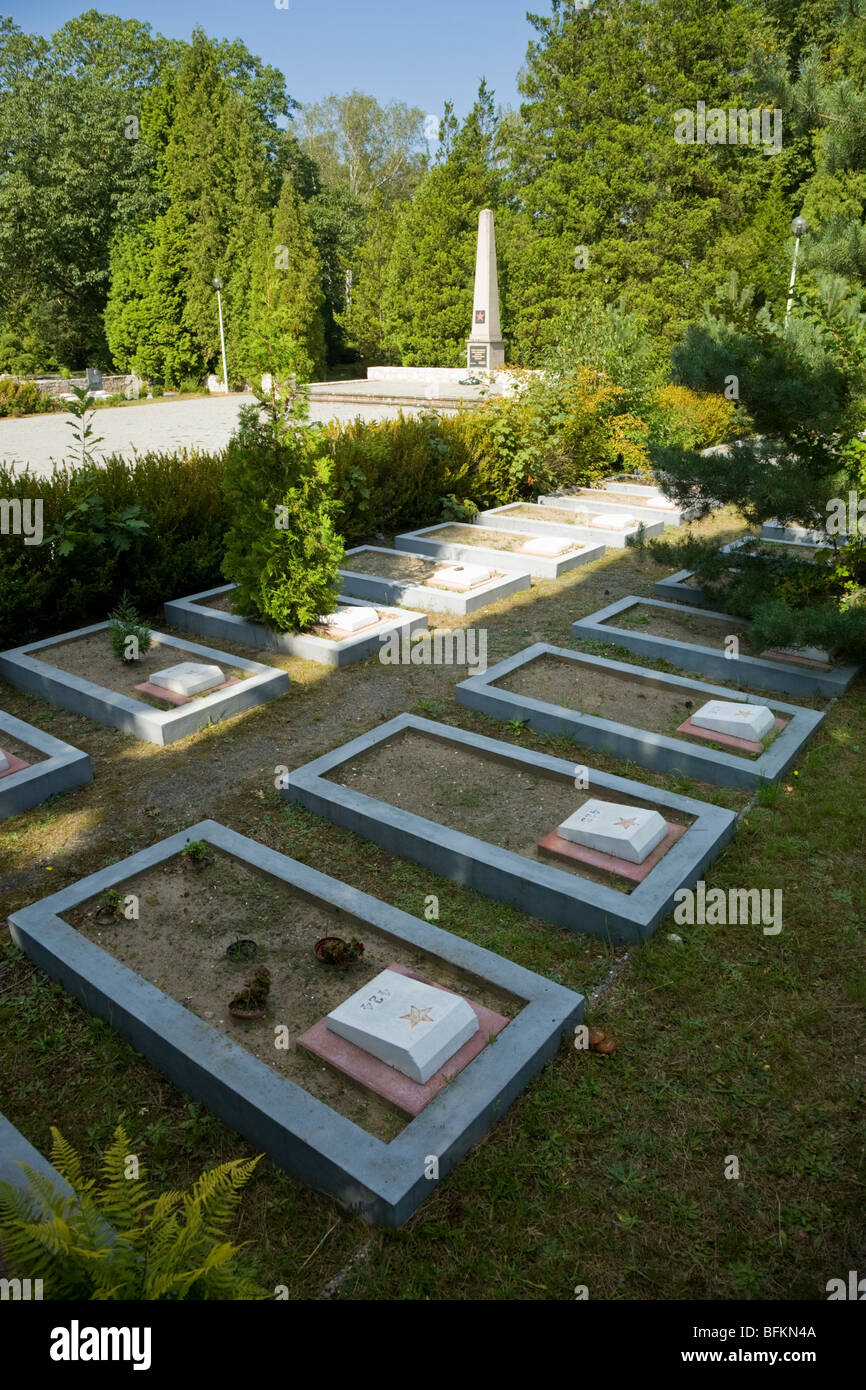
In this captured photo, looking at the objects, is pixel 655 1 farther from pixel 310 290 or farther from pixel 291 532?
A: pixel 291 532

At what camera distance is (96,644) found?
282 inches

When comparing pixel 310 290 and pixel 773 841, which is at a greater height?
pixel 310 290

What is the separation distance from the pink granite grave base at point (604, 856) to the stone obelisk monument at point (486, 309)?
17.3 meters

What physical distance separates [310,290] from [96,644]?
2448cm

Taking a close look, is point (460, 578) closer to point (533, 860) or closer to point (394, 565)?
point (394, 565)

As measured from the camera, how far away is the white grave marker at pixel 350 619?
7195mm

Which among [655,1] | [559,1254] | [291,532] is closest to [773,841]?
[559,1254]

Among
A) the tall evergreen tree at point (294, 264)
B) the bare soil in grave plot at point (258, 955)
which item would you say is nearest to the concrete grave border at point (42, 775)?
the bare soil in grave plot at point (258, 955)

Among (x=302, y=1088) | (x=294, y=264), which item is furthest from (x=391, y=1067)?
(x=294, y=264)

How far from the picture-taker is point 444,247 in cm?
2658

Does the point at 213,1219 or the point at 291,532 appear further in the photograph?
the point at 291,532

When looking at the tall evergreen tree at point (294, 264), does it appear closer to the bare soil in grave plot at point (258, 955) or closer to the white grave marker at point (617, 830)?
the white grave marker at point (617, 830)

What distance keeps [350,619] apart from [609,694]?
2.33 metres
